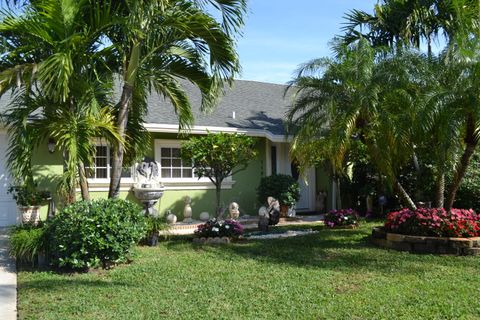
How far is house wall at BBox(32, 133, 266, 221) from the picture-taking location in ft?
39.6

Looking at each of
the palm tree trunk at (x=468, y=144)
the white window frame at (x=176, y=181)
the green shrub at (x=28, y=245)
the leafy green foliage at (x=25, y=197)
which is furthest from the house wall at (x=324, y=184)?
the green shrub at (x=28, y=245)

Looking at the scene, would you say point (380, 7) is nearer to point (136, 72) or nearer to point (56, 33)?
point (136, 72)

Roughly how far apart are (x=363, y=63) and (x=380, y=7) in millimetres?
5905

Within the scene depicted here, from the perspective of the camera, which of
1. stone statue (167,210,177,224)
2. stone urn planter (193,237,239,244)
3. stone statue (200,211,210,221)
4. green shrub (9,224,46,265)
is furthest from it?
stone statue (200,211,210,221)

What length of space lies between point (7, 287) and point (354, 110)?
21.1 ft

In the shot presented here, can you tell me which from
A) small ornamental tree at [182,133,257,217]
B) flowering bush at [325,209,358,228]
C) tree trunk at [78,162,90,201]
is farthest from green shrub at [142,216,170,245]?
flowering bush at [325,209,358,228]

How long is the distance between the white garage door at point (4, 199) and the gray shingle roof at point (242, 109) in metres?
3.51

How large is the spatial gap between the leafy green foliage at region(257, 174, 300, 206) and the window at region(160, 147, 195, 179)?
2.15 meters

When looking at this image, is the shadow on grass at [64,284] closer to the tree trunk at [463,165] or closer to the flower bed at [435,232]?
the flower bed at [435,232]

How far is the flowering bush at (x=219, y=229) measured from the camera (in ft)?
33.8

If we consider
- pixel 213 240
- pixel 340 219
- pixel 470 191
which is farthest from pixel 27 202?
pixel 470 191

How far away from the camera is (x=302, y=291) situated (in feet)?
20.4

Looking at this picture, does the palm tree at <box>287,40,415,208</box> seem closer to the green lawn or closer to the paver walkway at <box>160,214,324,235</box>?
the green lawn

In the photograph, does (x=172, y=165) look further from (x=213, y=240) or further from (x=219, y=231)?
(x=213, y=240)
